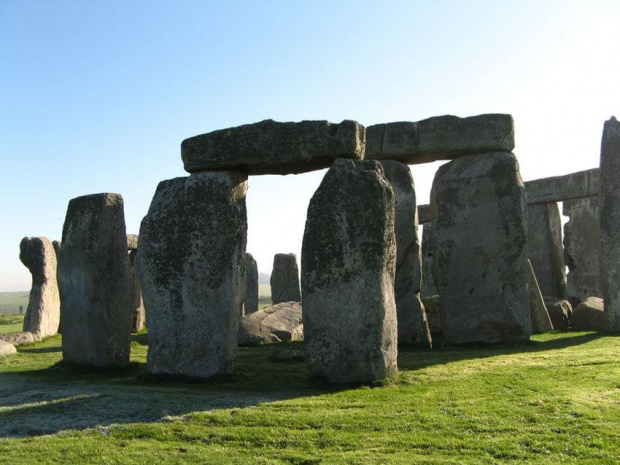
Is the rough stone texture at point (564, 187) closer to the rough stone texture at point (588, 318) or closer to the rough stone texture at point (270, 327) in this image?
the rough stone texture at point (588, 318)

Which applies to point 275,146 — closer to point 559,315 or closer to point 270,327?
point 270,327

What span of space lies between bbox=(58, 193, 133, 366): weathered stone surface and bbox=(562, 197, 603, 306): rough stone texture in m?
15.3

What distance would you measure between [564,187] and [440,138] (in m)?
7.72

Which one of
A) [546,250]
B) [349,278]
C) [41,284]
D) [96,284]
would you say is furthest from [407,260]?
[41,284]

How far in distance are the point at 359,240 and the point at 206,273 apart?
2184mm

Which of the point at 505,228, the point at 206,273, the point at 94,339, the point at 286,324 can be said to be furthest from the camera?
the point at 286,324

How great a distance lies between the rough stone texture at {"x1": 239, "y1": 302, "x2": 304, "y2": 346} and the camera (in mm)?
14320

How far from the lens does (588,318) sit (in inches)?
584

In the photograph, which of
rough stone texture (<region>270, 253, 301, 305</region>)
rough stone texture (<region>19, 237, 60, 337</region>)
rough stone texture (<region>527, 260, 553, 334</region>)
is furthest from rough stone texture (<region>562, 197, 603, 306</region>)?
rough stone texture (<region>19, 237, 60, 337</region>)

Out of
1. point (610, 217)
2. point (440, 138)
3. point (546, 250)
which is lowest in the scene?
point (546, 250)

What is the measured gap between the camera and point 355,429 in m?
6.82

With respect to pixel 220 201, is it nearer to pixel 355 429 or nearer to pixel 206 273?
pixel 206 273

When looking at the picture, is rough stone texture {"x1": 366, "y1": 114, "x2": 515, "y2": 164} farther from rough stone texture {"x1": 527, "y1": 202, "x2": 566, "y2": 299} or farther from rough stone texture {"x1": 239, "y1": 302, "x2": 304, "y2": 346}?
rough stone texture {"x1": 527, "y1": 202, "x2": 566, "y2": 299}

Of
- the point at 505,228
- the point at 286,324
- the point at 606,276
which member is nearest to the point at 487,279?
the point at 505,228
